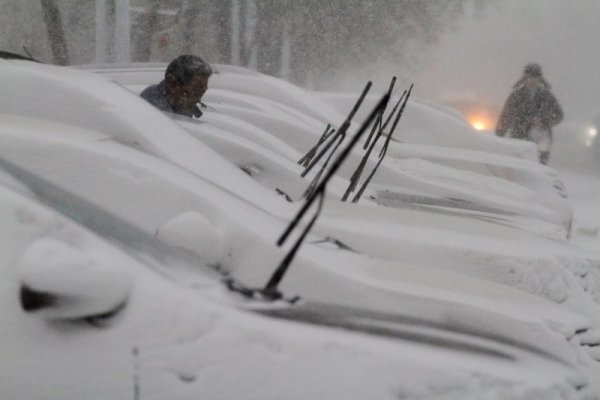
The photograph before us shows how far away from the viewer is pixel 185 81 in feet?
15.9

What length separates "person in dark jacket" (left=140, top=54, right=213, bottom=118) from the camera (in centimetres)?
484

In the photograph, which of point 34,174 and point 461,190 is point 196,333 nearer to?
point 34,174

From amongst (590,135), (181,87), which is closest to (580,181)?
(590,135)

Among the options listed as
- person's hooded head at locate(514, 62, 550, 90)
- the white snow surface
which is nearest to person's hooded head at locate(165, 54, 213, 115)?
the white snow surface

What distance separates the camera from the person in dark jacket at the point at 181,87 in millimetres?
4840

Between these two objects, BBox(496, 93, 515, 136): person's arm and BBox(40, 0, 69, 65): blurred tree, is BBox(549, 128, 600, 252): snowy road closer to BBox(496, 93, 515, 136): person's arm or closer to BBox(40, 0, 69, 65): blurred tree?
BBox(496, 93, 515, 136): person's arm

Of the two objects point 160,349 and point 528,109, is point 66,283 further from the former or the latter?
point 528,109

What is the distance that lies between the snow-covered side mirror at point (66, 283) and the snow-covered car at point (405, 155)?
2381 millimetres

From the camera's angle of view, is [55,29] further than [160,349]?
Yes

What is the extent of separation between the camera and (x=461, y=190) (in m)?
5.42

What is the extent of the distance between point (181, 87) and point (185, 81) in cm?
5

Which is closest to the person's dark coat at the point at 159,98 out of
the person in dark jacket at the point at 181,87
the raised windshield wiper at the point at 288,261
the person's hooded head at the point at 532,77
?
the person in dark jacket at the point at 181,87

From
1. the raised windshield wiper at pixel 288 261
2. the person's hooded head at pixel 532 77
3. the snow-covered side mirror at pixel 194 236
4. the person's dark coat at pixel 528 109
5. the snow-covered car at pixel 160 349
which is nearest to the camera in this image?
the snow-covered car at pixel 160 349

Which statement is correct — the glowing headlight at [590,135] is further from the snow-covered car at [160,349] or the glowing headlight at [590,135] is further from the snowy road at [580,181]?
the snow-covered car at [160,349]
